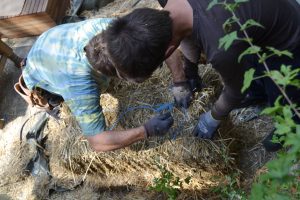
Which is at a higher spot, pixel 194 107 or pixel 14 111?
pixel 194 107

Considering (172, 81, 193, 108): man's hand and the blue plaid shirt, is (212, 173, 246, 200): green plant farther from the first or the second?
the blue plaid shirt

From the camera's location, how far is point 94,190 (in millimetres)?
3727

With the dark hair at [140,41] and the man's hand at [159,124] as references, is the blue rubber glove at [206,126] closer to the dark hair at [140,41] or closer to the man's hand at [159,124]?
the man's hand at [159,124]

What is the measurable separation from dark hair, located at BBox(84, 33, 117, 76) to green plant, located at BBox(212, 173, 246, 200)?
45.8 inches

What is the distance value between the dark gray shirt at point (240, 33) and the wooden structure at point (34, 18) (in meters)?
3.01

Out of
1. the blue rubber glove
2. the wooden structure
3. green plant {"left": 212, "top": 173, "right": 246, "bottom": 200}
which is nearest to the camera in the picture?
green plant {"left": 212, "top": 173, "right": 246, "bottom": 200}

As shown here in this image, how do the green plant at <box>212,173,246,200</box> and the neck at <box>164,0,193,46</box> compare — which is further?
the green plant at <box>212,173,246,200</box>

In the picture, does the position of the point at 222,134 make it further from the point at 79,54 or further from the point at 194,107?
the point at 79,54

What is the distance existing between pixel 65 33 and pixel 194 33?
3.84 feet

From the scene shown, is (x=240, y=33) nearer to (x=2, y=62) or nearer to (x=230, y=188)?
(x=230, y=188)


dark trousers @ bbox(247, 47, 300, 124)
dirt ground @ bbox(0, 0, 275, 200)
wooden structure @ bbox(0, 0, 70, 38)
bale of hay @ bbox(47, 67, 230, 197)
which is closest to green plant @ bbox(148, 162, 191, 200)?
bale of hay @ bbox(47, 67, 230, 197)

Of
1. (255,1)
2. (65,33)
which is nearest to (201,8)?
(255,1)

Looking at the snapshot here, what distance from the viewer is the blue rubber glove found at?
294 cm

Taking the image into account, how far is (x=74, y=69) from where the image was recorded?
2.76 metres
